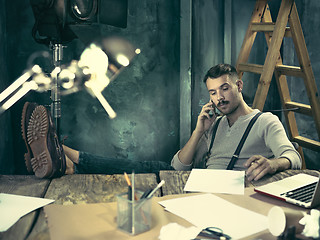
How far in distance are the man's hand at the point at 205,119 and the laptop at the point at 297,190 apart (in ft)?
2.51

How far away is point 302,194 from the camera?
1.19m

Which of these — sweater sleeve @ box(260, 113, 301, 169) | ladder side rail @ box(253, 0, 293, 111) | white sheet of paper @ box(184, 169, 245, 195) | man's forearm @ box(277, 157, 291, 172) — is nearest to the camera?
white sheet of paper @ box(184, 169, 245, 195)

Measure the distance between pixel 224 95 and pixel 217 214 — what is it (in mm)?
1128

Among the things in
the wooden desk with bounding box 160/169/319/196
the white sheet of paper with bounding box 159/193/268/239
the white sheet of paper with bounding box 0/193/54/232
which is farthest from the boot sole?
the white sheet of paper with bounding box 159/193/268/239

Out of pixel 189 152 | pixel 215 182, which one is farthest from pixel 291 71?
pixel 215 182

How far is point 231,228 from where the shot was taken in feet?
3.19

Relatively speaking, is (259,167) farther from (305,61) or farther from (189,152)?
(305,61)

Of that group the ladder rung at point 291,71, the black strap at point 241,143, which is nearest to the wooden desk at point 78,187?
the black strap at point 241,143

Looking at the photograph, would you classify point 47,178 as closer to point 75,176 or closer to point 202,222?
point 75,176

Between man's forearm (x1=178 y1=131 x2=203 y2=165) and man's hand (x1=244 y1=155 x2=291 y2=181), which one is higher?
man's hand (x1=244 y1=155 x2=291 y2=181)

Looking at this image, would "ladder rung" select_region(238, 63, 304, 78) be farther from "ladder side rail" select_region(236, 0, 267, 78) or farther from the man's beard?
the man's beard

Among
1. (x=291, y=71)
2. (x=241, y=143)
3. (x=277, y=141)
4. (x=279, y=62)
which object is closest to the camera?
(x=277, y=141)

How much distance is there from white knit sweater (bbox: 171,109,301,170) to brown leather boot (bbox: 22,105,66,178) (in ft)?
2.60

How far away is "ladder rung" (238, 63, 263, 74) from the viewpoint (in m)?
2.58
